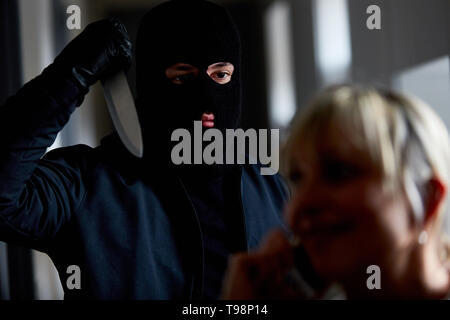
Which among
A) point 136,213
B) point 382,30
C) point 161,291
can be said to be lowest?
point 161,291

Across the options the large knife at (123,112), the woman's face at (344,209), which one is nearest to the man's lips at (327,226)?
Result: the woman's face at (344,209)

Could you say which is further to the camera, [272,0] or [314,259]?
[272,0]

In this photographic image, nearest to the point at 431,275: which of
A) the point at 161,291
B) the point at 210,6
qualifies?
the point at 161,291

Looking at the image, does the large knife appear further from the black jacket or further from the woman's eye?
the woman's eye

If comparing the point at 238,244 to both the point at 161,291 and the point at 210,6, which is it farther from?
the point at 210,6

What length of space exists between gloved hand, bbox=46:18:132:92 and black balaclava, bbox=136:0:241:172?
32mm

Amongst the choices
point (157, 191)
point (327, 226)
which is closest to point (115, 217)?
point (157, 191)

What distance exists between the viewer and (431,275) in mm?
587

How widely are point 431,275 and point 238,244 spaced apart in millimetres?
259

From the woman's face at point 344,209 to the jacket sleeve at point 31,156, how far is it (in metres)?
0.31

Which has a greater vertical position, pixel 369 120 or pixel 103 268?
pixel 369 120

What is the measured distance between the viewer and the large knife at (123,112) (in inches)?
28.7

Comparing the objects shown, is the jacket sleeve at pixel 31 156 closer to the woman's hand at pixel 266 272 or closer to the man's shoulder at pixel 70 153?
the man's shoulder at pixel 70 153

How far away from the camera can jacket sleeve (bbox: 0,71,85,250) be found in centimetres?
67
